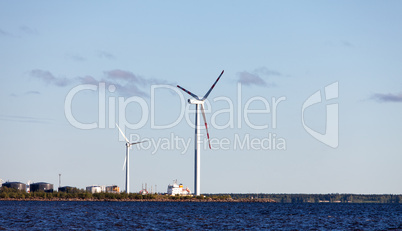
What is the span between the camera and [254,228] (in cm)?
9838

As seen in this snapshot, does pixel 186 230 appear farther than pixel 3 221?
No

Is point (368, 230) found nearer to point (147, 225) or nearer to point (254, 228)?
point (254, 228)

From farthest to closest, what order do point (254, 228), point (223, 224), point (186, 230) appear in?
point (223, 224) → point (254, 228) → point (186, 230)

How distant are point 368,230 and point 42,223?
49.9 meters

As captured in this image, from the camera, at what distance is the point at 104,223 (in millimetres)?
103938

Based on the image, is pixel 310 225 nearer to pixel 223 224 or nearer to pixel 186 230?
pixel 223 224

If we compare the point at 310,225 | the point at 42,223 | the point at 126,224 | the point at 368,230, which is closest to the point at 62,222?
the point at 42,223

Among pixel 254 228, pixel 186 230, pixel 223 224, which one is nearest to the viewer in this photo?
pixel 186 230

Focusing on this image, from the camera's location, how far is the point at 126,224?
102 metres

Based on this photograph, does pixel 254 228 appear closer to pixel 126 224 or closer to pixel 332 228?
pixel 332 228

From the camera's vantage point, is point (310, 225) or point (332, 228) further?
point (310, 225)

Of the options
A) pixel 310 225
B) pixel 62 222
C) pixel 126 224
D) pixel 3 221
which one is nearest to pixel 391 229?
pixel 310 225

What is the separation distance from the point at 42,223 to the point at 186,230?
24.3 m

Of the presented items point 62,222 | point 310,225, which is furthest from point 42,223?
point 310,225
